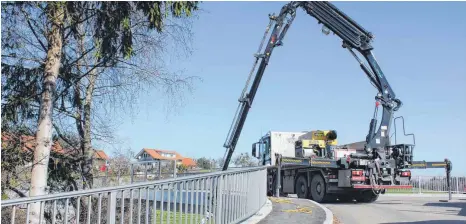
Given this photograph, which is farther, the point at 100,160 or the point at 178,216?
the point at 100,160

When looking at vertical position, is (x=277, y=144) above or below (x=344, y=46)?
below

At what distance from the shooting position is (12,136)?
29.0 feet

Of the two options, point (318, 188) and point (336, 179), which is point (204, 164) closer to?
point (318, 188)

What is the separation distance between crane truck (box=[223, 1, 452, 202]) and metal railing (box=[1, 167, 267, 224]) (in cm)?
766

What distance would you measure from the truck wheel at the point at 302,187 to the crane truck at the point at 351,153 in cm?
4

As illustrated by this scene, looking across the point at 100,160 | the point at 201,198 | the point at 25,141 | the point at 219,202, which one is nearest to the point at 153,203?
the point at 201,198

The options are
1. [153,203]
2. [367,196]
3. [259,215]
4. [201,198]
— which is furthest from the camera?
[367,196]

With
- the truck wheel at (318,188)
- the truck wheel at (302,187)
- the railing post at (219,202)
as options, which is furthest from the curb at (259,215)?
the truck wheel at (302,187)

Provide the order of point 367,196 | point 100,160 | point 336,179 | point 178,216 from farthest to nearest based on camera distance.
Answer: point 367,196
point 336,179
point 100,160
point 178,216

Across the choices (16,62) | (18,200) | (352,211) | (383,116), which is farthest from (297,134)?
(18,200)

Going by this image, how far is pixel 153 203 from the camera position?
600cm

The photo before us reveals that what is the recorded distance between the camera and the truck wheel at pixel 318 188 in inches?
693

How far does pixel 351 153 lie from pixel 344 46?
442 centimetres

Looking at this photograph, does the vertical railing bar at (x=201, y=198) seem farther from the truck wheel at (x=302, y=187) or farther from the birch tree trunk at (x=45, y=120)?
→ the truck wheel at (x=302, y=187)
